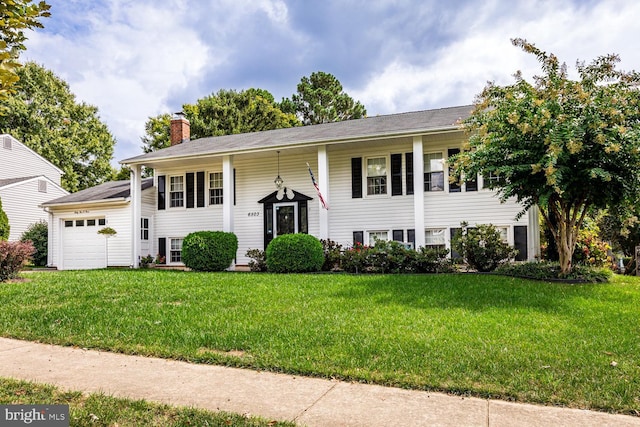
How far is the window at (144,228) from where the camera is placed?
56.4 feet

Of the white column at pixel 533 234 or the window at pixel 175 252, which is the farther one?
the window at pixel 175 252

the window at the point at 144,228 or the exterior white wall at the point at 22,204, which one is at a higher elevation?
the exterior white wall at the point at 22,204

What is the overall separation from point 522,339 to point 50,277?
11322mm

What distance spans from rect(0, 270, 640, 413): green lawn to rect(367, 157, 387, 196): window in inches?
219

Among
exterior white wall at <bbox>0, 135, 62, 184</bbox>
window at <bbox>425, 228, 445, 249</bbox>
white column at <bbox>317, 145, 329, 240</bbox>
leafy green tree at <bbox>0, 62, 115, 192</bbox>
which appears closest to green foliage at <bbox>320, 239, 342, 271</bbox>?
white column at <bbox>317, 145, 329, 240</bbox>

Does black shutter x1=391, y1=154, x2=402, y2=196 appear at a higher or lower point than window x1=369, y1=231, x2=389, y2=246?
higher

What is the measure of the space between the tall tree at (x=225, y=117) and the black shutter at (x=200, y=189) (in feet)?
47.8

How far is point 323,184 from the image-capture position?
571 inches

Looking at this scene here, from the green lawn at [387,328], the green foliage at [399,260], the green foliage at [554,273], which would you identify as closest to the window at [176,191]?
the green lawn at [387,328]

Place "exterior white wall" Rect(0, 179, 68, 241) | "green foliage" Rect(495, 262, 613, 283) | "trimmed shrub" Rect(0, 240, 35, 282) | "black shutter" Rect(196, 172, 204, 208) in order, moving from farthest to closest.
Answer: "exterior white wall" Rect(0, 179, 68, 241) → "black shutter" Rect(196, 172, 204, 208) → "trimmed shrub" Rect(0, 240, 35, 282) → "green foliage" Rect(495, 262, 613, 283)

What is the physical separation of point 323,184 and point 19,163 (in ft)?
67.6

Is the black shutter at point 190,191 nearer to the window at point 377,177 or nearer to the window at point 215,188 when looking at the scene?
the window at point 215,188

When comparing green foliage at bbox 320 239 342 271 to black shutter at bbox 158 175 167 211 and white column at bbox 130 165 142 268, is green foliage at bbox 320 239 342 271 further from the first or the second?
black shutter at bbox 158 175 167 211

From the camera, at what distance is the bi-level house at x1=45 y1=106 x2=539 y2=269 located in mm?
14016
